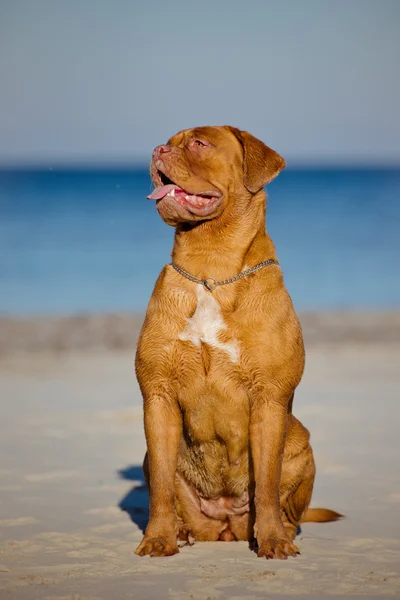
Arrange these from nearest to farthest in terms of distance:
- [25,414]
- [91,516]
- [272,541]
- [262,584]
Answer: [262,584]
[272,541]
[91,516]
[25,414]

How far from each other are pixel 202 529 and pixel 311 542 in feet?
Answer: 1.80

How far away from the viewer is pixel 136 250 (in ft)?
84.0

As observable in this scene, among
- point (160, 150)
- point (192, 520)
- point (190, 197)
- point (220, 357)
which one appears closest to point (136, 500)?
point (192, 520)

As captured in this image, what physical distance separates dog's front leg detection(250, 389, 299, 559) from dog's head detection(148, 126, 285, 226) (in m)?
0.95

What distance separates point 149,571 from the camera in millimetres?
4578

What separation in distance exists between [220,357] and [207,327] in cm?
15

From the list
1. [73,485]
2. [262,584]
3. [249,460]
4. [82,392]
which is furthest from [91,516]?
[82,392]

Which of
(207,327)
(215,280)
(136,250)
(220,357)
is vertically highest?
(136,250)

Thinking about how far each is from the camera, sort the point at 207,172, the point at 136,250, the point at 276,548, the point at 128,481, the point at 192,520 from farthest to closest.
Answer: the point at 136,250 → the point at 128,481 → the point at 192,520 → the point at 207,172 → the point at 276,548

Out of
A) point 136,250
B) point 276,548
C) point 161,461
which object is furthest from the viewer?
point 136,250

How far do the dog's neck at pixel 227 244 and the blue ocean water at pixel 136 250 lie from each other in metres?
9.94

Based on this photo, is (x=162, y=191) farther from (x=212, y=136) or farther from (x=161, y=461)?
(x=161, y=461)

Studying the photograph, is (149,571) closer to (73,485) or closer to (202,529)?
(202,529)

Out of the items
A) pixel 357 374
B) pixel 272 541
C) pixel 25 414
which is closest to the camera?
pixel 272 541
